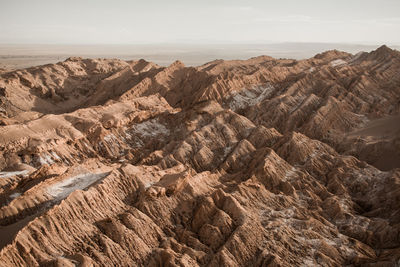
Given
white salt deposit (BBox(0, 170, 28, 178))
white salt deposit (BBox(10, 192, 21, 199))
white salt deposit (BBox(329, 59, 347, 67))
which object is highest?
white salt deposit (BBox(329, 59, 347, 67))

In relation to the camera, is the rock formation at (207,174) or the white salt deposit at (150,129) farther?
the white salt deposit at (150,129)

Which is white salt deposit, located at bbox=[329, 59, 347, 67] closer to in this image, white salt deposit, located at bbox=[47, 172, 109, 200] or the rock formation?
the rock formation

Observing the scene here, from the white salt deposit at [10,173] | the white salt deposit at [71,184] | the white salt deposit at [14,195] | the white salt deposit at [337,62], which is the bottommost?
the white salt deposit at [10,173]

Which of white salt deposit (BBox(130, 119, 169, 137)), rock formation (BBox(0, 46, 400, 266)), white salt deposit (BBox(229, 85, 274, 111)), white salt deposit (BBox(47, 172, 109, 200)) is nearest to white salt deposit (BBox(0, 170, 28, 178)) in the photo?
rock formation (BBox(0, 46, 400, 266))

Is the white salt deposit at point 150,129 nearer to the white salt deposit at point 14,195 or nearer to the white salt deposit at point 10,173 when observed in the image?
the white salt deposit at point 10,173

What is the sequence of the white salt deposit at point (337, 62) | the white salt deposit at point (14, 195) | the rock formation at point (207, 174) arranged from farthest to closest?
the white salt deposit at point (337, 62) < the white salt deposit at point (14, 195) < the rock formation at point (207, 174)

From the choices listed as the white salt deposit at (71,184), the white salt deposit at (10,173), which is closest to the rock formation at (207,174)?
the white salt deposit at (71,184)

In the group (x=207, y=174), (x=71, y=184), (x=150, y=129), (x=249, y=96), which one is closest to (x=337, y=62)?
(x=249, y=96)

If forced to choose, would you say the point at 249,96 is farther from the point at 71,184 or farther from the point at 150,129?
the point at 71,184

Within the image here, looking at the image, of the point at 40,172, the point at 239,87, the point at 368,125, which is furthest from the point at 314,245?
the point at 239,87
